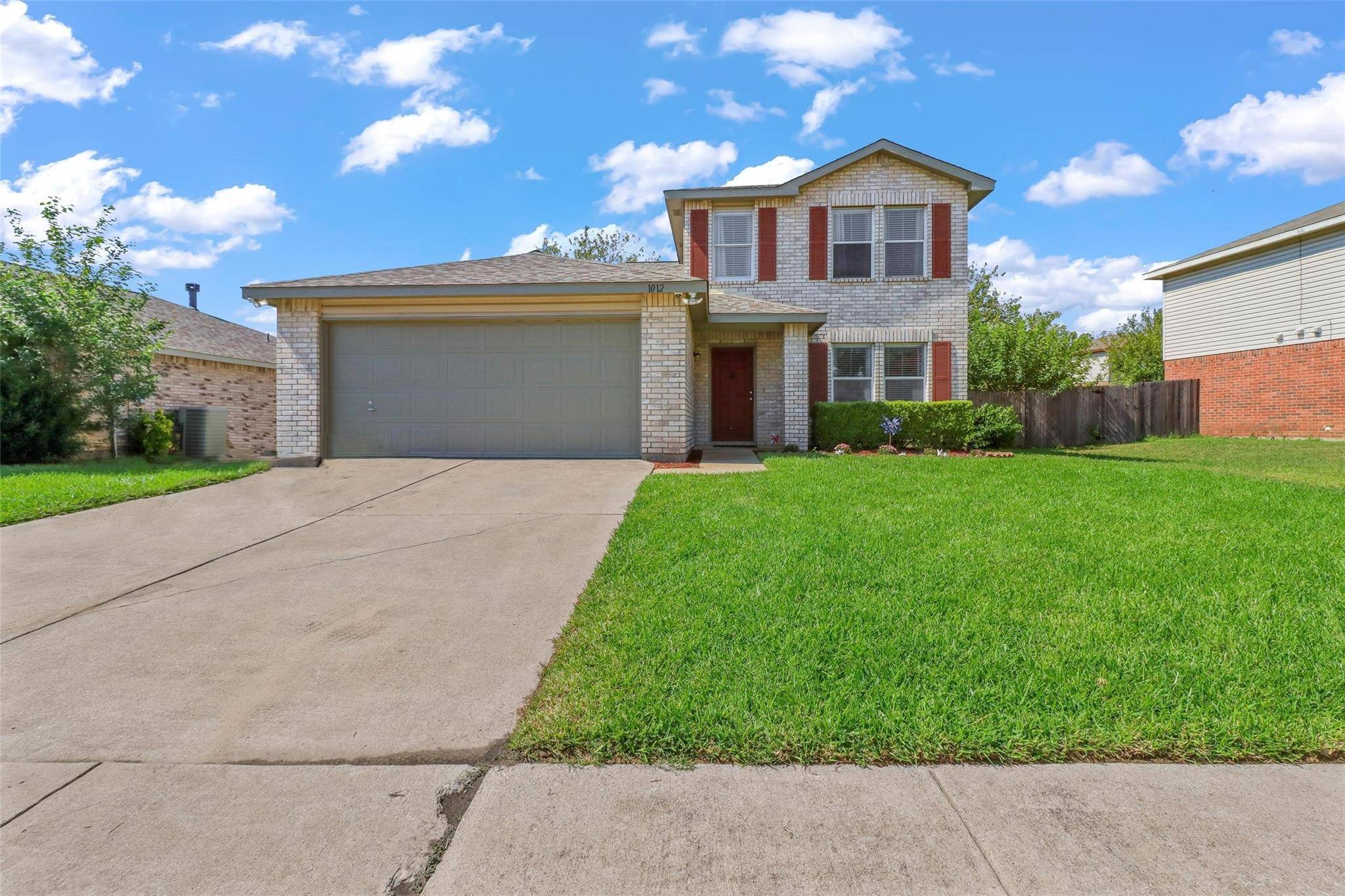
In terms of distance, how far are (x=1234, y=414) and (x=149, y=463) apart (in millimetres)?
26263

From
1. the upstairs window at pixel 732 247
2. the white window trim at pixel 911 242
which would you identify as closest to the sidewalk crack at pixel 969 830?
the upstairs window at pixel 732 247

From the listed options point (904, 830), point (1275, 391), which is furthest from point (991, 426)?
point (904, 830)

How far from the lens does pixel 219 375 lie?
16.3m

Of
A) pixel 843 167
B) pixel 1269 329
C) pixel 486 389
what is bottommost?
pixel 486 389

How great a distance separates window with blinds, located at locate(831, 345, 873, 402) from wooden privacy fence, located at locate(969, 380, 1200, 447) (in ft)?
13.0

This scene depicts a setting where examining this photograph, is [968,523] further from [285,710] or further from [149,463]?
[149,463]

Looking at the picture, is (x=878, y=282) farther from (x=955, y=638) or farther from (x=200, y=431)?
(x=200, y=431)

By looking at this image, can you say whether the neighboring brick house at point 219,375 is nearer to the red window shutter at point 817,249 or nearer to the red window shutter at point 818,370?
the red window shutter at point 818,370

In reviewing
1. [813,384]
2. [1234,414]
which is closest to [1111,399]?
[1234,414]

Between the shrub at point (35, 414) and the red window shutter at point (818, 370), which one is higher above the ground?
the red window shutter at point (818, 370)

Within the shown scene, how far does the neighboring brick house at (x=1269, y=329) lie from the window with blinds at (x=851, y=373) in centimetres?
1236

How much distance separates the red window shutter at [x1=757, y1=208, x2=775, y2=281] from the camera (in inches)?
582

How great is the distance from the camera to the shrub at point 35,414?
35.2 feet

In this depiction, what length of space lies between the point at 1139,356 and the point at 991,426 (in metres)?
25.9
